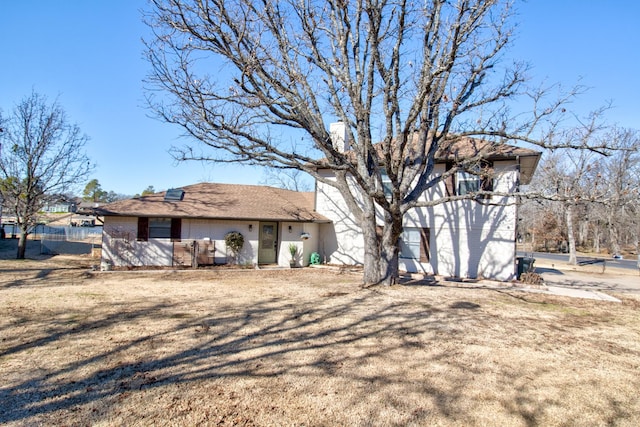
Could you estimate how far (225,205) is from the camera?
16.8 metres

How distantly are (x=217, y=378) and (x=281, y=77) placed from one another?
8162mm

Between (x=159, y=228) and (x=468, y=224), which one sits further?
(x=159, y=228)

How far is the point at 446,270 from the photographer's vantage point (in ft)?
49.5

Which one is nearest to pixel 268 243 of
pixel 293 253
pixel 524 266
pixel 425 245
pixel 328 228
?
pixel 293 253

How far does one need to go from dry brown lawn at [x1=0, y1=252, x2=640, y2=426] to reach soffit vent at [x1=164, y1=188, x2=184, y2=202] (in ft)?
22.8

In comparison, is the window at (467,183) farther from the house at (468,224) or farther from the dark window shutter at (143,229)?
the dark window shutter at (143,229)

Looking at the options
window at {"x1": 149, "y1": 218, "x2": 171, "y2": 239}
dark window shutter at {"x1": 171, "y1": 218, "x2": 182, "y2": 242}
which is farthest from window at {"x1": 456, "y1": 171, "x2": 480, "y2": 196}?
window at {"x1": 149, "y1": 218, "x2": 171, "y2": 239}

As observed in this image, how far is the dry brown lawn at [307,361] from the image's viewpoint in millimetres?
3758

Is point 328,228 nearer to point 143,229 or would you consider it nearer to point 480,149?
point 480,149

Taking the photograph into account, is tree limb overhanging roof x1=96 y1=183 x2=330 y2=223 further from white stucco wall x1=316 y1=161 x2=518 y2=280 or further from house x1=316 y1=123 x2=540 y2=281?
white stucco wall x1=316 y1=161 x2=518 y2=280

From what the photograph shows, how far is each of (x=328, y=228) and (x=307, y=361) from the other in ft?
43.2

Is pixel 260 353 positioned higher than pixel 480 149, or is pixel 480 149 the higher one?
pixel 480 149

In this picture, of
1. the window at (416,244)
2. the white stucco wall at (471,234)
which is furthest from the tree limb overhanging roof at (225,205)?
the white stucco wall at (471,234)

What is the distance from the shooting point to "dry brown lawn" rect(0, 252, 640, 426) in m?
3.76
